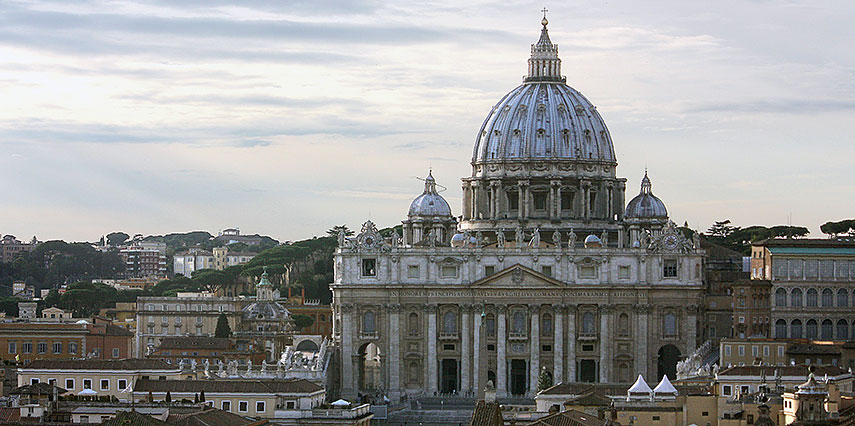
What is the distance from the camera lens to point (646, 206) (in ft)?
546

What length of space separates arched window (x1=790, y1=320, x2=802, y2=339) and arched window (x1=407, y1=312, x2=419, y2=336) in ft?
72.0

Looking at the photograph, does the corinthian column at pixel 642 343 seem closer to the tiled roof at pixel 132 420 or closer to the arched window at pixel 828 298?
the arched window at pixel 828 298

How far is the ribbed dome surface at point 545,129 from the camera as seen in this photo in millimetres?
172000

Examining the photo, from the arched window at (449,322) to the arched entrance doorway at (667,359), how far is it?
12130 mm

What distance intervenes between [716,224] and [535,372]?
158 ft

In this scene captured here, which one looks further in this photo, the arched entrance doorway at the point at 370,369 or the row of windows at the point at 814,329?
the arched entrance doorway at the point at 370,369

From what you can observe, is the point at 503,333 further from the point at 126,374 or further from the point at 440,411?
the point at 126,374

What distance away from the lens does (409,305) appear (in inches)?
6014

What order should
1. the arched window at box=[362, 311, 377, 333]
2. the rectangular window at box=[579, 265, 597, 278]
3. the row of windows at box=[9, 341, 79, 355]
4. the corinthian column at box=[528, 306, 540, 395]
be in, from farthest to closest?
the arched window at box=[362, 311, 377, 333] → the row of windows at box=[9, 341, 79, 355] → the rectangular window at box=[579, 265, 597, 278] → the corinthian column at box=[528, 306, 540, 395]

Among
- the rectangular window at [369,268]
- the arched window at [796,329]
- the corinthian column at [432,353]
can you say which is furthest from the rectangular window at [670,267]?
the rectangular window at [369,268]

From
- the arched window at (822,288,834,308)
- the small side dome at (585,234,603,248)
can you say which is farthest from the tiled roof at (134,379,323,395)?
the small side dome at (585,234,603,248)

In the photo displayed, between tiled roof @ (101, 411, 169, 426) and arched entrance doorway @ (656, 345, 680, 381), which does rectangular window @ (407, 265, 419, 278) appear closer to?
arched entrance doorway @ (656, 345, 680, 381)

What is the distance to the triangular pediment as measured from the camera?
497 ft

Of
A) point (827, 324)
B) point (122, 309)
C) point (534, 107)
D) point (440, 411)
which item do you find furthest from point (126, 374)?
point (122, 309)
